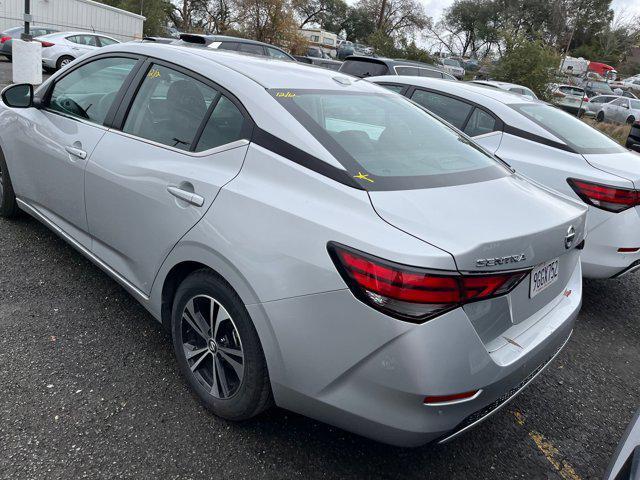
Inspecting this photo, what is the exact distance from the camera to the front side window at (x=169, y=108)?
2.55m

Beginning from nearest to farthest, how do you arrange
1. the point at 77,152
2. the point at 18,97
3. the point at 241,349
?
the point at 241,349 → the point at 77,152 → the point at 18,97

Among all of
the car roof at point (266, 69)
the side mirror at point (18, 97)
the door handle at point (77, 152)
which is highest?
the car roof at point (266, 69)

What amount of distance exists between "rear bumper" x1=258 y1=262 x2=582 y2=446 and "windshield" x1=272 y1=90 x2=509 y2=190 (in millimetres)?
546

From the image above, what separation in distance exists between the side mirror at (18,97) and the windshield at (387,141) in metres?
2.08

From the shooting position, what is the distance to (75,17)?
28344mm

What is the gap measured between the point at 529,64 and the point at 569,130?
1669 cm

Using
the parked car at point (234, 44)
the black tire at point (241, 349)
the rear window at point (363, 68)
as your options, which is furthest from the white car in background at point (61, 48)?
the black tire at point (241, 349)

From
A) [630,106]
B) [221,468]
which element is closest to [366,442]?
[221,468]

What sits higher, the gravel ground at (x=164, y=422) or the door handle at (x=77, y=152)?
the door handle at (x=77, y=152)

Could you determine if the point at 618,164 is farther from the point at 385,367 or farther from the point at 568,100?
the point at 568,100

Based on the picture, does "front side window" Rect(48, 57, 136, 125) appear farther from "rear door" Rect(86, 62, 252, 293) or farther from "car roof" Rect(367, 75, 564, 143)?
"car roof" Rect(367, 75, 564, 143)

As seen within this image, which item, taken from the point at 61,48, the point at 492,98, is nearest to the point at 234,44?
the point at 492,98

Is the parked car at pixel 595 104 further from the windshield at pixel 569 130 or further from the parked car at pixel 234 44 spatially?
the windshield at pixel 569 130

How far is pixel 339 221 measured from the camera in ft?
6.15
